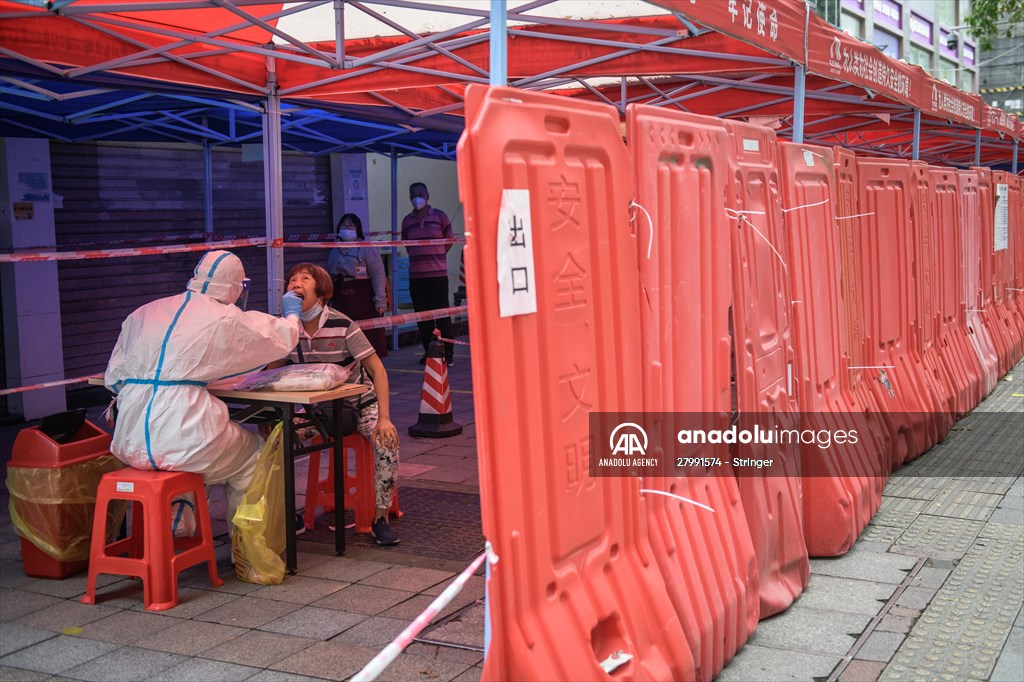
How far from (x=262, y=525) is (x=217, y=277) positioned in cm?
132

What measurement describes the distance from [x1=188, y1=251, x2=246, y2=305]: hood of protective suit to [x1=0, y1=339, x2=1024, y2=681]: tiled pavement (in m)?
1.54

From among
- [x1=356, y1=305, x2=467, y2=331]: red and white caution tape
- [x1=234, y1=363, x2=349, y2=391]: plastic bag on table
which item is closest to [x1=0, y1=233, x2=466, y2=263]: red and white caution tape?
[x1=356, y1=305, x2=467, y2=331]: red and white caution tape

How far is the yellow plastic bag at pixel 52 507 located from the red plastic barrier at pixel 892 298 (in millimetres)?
5196

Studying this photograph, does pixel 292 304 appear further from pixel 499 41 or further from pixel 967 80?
pixel 967 80

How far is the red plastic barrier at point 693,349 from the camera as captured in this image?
4254 millimetres

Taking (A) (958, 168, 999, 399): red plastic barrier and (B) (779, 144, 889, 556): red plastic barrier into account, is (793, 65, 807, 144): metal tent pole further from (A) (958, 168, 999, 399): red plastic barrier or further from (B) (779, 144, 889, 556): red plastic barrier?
(A) (958, 168, 999, 399): red plastic barrier

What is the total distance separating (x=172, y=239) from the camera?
1194 centimetres

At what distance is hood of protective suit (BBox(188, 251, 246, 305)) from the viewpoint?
5613 mm

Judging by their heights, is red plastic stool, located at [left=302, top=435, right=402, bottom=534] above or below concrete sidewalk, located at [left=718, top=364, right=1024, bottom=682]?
above

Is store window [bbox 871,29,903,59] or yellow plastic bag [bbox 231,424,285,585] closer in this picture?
yellow plastic bag [bbox 231,424,285,585]

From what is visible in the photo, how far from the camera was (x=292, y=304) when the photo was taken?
6.34 m

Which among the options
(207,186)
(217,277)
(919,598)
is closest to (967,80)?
(207,186)

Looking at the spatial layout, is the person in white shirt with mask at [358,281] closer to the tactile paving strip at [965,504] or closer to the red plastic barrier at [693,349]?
the tactile paving strip at [965,504]

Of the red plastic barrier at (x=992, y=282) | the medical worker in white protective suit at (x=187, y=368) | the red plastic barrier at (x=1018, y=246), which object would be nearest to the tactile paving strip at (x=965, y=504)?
the medical worker in white protective suit at (x=187, y=368)
